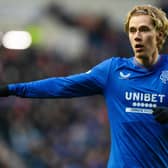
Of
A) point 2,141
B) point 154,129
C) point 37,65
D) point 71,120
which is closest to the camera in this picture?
point 154,129

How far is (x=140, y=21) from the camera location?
6375 mm

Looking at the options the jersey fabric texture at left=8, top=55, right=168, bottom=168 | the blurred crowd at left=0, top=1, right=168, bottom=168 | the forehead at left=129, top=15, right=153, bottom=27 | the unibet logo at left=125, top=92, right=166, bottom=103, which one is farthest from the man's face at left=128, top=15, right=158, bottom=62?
the blurred crowd at left=0, top=1, right=168, bottom=168

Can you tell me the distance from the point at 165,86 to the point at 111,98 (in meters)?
0.39

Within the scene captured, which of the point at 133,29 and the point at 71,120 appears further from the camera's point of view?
the point at 71,120

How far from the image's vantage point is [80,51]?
15.3 meters

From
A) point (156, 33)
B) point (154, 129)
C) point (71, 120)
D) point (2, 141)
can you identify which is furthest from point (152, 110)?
point (71, 120)

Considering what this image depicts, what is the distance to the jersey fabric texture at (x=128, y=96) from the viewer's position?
620 cm

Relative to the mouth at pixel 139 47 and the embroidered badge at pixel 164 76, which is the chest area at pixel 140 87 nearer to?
Result: the embroidered badge at pixel 164 76

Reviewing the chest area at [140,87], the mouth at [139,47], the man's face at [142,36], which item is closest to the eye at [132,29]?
the man's face at [142,36]

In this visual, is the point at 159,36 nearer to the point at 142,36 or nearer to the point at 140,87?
the point at 142,36

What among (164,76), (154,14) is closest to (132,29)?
(154,14)

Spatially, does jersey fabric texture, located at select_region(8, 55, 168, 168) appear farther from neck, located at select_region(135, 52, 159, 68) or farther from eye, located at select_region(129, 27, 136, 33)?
eye, located at select_region(129, 27, 136, 33)

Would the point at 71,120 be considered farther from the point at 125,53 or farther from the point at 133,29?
the point at 133,29

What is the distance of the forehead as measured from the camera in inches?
250
